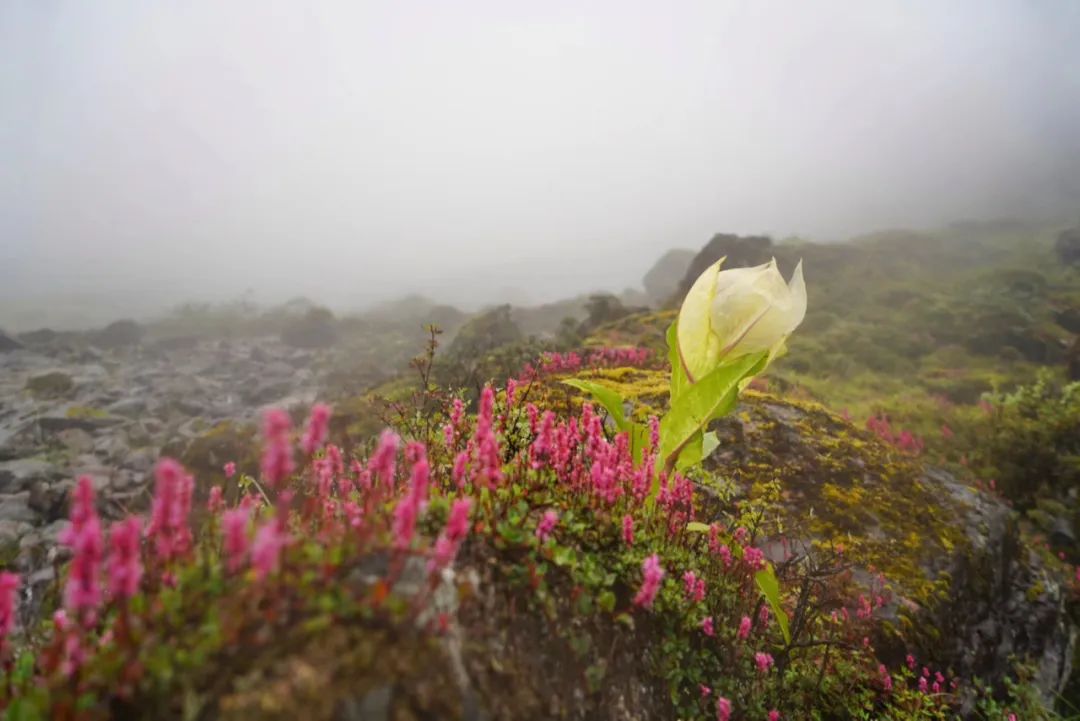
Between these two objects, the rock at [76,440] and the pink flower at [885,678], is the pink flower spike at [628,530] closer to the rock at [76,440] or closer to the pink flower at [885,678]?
the pink flower at [885,678]

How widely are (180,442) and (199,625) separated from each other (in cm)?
1991

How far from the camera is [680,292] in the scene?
25.6 meters

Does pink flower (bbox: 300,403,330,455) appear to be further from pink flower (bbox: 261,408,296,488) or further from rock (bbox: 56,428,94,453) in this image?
rock (bbox: 56,428,94,453)

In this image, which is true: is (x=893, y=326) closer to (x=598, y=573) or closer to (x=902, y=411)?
(x=902, y=411)

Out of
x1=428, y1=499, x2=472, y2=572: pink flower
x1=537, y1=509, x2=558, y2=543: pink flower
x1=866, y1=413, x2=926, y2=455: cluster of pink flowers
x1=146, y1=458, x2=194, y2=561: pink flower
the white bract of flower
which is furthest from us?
x1=866, y1=413, x2=926, y2=455: cluster of pink flowers

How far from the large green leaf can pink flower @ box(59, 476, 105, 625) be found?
8.75ft

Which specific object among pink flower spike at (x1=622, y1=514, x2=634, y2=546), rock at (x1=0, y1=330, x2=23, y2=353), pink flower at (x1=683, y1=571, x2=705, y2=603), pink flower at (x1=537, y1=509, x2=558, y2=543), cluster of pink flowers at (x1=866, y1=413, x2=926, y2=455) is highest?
pink flower at (x1=537, y1=509, x2=558, y2=543)

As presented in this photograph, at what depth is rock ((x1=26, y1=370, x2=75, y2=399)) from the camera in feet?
80.3

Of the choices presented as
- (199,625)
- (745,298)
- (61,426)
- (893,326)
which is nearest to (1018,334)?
(893,326)

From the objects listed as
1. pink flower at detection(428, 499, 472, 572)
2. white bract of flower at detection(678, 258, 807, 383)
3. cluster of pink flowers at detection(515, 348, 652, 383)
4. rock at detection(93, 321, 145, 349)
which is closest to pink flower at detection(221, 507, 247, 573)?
pink flower at detection(428, 499, 472, 572)

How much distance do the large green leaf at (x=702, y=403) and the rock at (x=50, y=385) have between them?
3173 centimetres

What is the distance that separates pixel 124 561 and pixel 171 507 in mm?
164

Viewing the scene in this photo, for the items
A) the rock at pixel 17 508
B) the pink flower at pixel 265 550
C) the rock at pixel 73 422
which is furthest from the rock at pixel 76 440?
the pink flower at pixel 265 550

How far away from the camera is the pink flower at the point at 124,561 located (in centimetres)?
127
